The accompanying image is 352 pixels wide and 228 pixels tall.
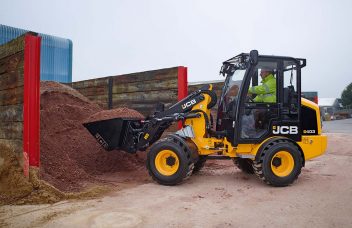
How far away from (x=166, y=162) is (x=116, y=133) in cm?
121

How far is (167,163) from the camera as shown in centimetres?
629

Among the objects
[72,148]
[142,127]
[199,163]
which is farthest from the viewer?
[72,148]

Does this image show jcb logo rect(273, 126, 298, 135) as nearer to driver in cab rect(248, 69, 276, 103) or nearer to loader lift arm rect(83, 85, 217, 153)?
driver in cab rect(248, 69, 276, 103)

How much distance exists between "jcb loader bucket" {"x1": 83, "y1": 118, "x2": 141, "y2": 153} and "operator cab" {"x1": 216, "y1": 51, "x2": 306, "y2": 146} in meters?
1.82

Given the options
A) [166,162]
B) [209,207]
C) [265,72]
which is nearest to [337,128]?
[265,72]

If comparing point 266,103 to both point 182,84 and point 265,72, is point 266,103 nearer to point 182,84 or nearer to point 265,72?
point 265,72

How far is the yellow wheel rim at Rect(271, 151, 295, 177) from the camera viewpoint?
20.3ft

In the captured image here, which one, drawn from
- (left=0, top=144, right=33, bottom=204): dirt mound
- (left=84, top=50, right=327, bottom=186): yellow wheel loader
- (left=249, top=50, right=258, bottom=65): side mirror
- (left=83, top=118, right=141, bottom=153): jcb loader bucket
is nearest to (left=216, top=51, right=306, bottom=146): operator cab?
(left=84, top=50, right=327, bottom=186): yellow wheel loader

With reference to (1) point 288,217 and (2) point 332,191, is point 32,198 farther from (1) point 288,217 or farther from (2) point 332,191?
(2) point 332,191

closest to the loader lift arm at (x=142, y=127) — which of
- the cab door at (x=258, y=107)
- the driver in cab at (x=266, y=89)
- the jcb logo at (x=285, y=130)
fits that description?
the cab door at (x=258, y=107)

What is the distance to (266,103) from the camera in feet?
21.2

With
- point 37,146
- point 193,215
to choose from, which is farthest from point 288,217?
point 37,146

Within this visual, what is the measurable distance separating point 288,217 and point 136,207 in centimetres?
195

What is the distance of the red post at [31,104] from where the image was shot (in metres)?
5.16
